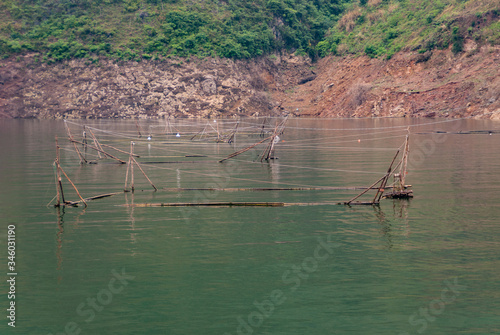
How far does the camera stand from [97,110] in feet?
449

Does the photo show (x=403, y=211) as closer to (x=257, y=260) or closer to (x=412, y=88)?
(x=257, y=260)

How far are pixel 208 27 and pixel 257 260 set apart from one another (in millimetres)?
134717

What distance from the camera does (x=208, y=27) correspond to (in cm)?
15025

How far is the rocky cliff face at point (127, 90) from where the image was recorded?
449 feet

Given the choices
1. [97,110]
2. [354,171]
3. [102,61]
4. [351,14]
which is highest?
[351,14]

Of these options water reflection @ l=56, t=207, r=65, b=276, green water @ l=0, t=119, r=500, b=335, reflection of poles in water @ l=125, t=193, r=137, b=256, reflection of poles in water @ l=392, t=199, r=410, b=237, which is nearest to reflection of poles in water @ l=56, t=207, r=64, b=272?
water reflection @ l=56, t=207, r=65, b=276

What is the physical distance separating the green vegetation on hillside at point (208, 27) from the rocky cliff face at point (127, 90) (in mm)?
3566

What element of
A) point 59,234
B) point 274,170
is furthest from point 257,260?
point 274,170

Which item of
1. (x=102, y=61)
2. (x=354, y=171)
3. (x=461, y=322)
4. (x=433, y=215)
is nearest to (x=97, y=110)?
(x=102, y=61)

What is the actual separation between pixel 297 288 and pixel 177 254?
554cm

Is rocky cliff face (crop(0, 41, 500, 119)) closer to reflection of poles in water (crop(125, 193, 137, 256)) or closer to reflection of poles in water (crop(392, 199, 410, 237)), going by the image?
reflection of poles in water (crop(392, 199, 410, 237))

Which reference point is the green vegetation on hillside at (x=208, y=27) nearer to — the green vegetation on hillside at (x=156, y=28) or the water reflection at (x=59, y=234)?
the green vegetation on hillside at (x=156, y=28)

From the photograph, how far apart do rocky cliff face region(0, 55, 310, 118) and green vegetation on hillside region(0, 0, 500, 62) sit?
357 centimetres

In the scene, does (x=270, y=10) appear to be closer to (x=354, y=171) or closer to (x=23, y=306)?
(x=354, y=171)
